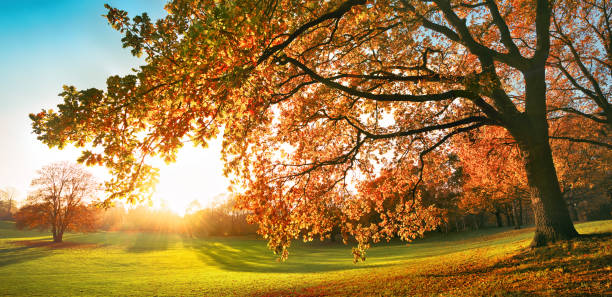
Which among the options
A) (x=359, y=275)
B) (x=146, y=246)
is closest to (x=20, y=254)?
(x=146, y=246)

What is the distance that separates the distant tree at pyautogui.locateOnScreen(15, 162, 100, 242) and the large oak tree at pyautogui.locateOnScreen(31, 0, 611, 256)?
41.2 meters

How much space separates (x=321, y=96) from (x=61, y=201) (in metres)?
46.9

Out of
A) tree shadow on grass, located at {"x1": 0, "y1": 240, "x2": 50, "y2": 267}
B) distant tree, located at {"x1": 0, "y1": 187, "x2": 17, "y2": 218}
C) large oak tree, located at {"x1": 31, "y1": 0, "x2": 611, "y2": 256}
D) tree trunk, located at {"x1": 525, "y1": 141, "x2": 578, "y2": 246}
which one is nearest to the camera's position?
large oak tree, located at {"x1": 31, "y1": 0, "x2": 611, "y2": 256}

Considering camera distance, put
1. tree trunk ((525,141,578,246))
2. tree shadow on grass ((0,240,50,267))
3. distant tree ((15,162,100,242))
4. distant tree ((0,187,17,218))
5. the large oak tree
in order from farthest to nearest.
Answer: distant tree ((0,187,17,218)), distant tree ((15,162,100,242)), tree shadow on grass ((0,240,50,267)), tree trunk ((525,141,578,246)), the large oak tree

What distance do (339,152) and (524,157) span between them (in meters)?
7.28

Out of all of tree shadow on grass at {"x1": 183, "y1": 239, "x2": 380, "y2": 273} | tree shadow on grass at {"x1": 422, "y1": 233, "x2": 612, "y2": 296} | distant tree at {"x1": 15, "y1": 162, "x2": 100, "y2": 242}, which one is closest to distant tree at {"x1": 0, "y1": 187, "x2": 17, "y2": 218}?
distant tree at {"x1": 15, "y1": 162, "x2": 100, "y2": 242}

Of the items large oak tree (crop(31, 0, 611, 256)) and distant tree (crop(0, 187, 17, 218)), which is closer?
large oak tree (crop(31, 0, 611, 256))

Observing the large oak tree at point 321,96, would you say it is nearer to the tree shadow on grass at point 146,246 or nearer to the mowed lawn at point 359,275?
the mowed lawn at point 359,275

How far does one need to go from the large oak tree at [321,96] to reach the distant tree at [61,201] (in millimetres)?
41231

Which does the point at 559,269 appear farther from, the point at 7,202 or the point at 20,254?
the point at 7,202

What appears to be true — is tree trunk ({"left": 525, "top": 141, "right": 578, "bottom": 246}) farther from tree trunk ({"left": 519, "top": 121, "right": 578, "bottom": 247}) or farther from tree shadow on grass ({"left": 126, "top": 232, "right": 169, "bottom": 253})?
tree shadow on grass ({"left": 126, "top": 232, "right": 169, "bottom": 253})

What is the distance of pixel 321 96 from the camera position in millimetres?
10719

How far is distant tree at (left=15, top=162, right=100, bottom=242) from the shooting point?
37156 millimetres

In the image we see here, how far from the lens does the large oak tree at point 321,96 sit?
468 centimetres
